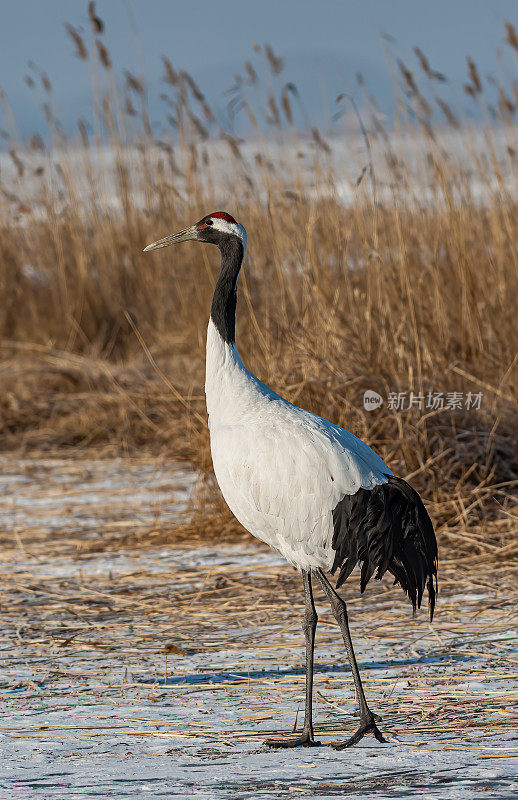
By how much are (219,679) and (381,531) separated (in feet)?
2.60

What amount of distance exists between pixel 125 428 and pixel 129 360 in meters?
1.40

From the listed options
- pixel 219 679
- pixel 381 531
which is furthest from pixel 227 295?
pixel 219 679

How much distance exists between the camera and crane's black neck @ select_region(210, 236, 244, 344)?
356 cm

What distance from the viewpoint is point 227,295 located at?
359cm

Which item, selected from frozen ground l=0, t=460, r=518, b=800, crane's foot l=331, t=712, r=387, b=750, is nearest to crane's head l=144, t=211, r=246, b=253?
frozen ground l=0, t=460, r=518, b=800

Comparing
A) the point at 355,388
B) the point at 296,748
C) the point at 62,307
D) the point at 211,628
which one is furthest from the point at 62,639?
the point at 62,307

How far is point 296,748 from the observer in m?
2.96

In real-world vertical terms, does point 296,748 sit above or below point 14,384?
below

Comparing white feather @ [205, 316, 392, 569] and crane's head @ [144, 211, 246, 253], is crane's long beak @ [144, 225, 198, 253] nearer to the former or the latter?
crane's head @ [144, 211, 246, 253]

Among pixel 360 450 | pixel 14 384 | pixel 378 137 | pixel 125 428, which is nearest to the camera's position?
pixel 360 450

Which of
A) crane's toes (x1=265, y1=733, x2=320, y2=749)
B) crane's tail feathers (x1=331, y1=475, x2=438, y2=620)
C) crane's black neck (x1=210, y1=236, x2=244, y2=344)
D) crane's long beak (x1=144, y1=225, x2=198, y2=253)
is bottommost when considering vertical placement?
crane's toes (x1=265, y1=733, x2=320, y2=749)

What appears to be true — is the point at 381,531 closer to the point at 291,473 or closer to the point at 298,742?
the point at 291,473

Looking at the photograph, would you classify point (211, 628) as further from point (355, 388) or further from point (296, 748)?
point (355, 388)

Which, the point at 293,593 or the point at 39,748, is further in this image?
the point at 293,593
